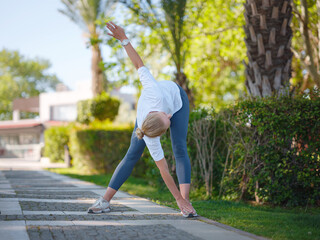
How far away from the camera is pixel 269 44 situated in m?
6.50

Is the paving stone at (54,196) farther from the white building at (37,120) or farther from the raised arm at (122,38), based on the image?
the white building at (37,120)

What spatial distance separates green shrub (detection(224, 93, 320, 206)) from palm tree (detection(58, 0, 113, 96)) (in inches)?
550

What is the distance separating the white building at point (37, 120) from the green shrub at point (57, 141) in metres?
9.19

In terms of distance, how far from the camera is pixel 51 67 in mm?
57156

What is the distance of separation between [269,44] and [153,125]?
12.1 feet

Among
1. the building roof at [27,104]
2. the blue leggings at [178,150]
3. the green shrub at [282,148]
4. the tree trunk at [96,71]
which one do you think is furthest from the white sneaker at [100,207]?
the building roof at [27,104]

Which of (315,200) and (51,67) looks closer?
(315,200)

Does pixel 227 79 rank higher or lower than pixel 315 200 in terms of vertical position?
higher

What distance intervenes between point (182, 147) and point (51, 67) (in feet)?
183

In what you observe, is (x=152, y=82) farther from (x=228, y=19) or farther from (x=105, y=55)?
(x=105, y=55)

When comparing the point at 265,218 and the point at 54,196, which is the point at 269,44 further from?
the point at 54,196

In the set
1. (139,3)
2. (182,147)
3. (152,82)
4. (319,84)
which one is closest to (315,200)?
(319,84)

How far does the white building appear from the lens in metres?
30.6

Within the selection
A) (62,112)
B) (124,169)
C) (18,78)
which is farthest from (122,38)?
(18,78)
